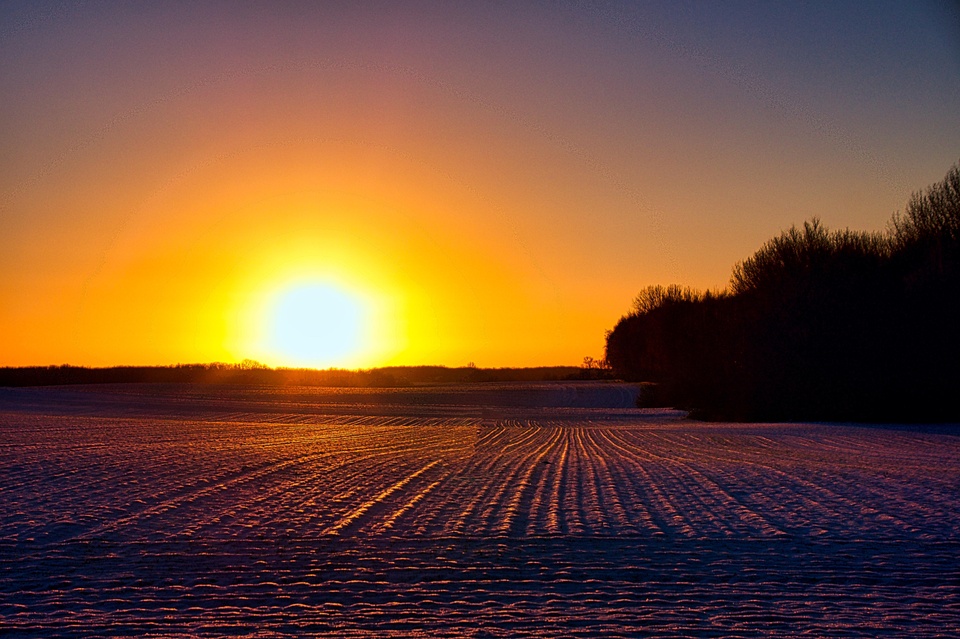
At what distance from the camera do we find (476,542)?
26.2 ft

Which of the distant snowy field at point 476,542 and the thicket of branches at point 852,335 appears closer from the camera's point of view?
the distant snowy field at point 476,542

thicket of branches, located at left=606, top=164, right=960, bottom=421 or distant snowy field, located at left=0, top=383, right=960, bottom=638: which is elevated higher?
thicket of branches, located at left=606, top=164, right=960, bottom=421

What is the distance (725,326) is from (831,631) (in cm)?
2956

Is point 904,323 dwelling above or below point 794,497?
above

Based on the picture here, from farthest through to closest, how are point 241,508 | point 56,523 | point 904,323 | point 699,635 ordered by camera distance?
point 904,323 < point 241,508 < point 56,523 < point 699,635

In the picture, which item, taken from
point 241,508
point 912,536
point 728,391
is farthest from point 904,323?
point 241,508

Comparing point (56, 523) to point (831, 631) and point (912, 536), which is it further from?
point (912, 536)

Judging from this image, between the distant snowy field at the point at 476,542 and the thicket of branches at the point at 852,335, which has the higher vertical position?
the thicket of branches at the point at 852,335

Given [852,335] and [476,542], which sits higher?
[852,335]

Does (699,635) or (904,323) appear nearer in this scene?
(699,635)

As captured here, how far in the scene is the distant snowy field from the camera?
18.7 ft

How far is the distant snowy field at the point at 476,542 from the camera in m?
5.70

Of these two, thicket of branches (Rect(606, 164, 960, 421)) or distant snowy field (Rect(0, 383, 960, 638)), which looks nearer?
distant snowy field (Rect(0, 383, 960, 638))

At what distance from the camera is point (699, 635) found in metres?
Result: 5.28
